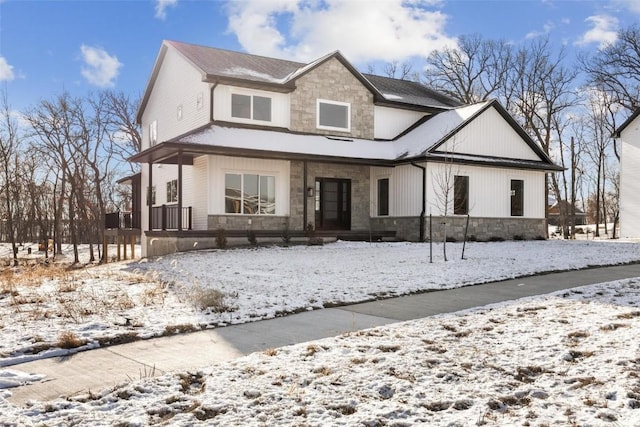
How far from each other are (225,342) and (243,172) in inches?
533

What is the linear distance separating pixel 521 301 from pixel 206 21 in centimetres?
1178

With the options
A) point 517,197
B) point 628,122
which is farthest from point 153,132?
point 628,122

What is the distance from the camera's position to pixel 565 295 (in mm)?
7871

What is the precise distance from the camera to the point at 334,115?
70.2ft

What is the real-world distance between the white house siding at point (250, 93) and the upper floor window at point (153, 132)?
618 centimetres

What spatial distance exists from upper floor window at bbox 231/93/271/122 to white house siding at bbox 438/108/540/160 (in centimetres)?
659

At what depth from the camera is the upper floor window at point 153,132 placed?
953 inches

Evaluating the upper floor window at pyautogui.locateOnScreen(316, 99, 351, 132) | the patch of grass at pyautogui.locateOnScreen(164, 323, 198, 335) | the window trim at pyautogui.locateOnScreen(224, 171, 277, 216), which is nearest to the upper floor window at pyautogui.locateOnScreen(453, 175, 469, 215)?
the upper floor window at pyautogui.locateOnScreen(316, 99, 351, 132)

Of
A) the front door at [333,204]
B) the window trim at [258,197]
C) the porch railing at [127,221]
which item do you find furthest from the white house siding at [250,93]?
the porch railing at [127,221]

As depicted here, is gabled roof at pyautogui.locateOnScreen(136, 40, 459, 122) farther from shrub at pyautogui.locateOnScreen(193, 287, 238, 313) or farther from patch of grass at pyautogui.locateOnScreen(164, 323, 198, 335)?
patch of grass at pyautogui.locateOnScreen(164, 323, 198, 335)

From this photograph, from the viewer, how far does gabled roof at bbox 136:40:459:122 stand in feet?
63.7

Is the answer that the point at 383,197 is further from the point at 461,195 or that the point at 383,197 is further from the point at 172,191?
the point at 172,191

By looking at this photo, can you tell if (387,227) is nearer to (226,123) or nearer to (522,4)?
(226,123)

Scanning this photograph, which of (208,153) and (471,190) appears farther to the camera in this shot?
(471,190)
